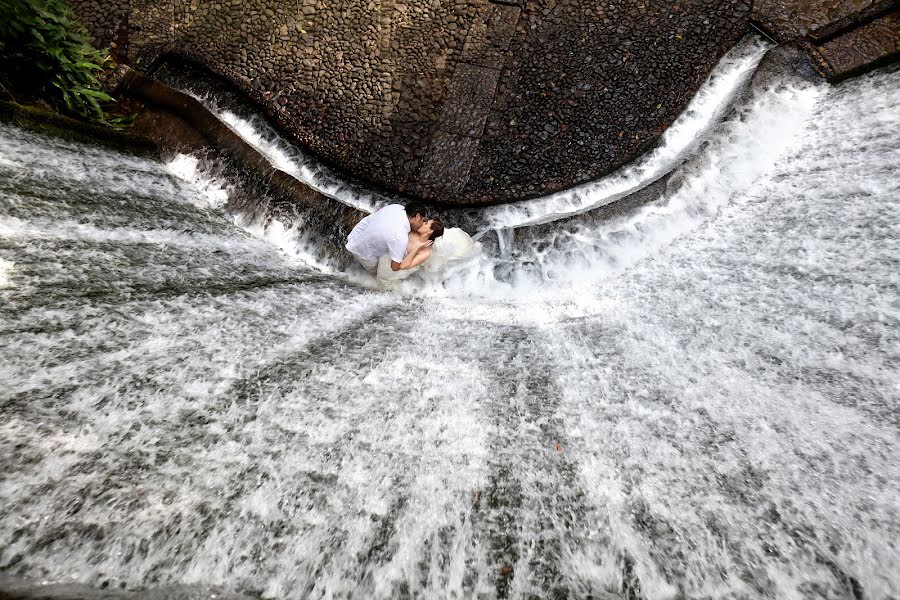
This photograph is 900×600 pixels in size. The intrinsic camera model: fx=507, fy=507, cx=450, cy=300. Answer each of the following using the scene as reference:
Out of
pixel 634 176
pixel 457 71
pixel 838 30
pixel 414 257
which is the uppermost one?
pixel 838 30

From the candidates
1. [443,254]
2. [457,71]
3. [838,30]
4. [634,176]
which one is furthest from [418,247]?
[838,30]

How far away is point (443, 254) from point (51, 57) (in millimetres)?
2921

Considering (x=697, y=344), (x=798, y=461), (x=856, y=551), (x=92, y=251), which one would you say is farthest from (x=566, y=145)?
(x=92, y=251)

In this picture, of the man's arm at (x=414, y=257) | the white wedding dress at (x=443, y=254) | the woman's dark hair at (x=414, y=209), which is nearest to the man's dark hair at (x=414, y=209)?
the woman's dark hair at (x=414, y=209)

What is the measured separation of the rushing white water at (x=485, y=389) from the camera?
71.1 inches

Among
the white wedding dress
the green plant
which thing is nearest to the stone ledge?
the white wedding dress

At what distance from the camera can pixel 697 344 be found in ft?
9.56

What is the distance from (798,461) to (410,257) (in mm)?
2320

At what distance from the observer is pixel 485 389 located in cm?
278

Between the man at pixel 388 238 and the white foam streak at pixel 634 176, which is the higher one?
the white foam streak at pixel 634 176

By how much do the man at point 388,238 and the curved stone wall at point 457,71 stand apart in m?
0.55

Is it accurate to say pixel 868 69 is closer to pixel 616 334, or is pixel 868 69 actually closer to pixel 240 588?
pixel 616 334

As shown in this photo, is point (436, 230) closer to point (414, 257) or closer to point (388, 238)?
point (414, 257)

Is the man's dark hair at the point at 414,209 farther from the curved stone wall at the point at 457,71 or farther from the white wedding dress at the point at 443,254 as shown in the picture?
the white wedding dress at the point at 443,254
